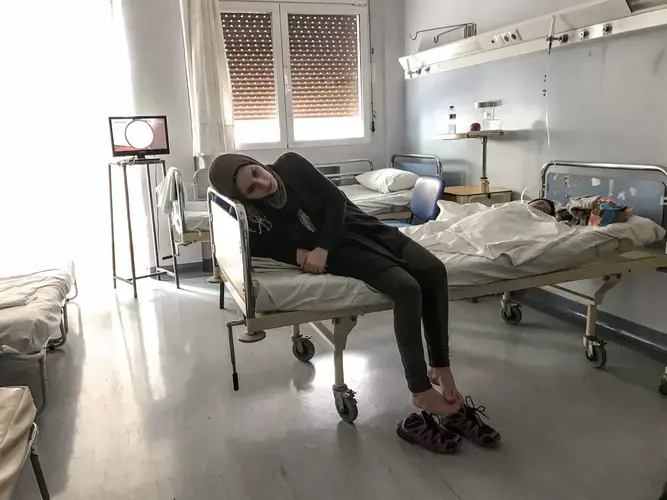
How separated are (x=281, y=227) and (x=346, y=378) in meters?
0.88

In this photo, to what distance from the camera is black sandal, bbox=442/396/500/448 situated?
2082 millimetres

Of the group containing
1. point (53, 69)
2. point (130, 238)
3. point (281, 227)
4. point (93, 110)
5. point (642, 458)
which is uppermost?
point (53, 69)

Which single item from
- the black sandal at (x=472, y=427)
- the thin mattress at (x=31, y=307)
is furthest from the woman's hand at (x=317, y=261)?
the thin mattress at (x=31, y=307)

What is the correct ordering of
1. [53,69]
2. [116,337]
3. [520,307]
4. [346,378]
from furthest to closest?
[53,69] → [520,307] → [116,337] → [346,378]

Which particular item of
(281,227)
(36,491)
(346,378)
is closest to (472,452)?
(346,378)

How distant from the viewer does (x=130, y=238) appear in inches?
163

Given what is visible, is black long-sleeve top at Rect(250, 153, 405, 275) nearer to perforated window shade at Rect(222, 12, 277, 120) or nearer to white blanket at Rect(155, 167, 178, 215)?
white blanket at Rect(155, 167, 178, 215)

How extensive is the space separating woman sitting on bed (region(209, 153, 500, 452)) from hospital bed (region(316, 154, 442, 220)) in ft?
6.07

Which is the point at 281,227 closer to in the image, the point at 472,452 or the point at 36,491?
the point at 472,452

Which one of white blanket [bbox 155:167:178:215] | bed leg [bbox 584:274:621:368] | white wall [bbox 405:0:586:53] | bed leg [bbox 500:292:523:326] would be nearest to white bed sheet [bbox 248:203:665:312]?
bed leg [bbox 584:274:621:368]

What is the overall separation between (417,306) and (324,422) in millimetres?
642

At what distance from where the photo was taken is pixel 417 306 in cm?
209

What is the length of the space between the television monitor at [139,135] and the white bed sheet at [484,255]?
2241 millimetres

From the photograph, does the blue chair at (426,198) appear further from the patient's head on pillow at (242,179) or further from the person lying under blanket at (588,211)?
the patient's head on pillow at (242,179)
